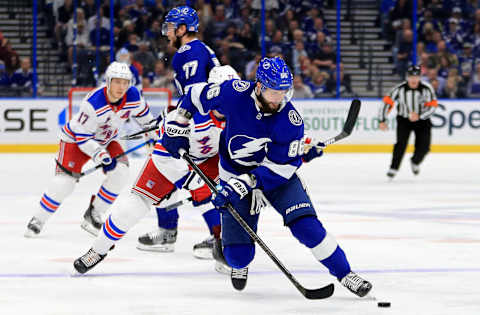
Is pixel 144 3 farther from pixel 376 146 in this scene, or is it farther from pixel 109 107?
pixel 109 107

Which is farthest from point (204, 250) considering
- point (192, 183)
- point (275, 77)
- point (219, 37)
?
point (219, 37)

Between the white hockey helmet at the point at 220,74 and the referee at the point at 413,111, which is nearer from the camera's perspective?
the white hockey helmet at the point at 220,74

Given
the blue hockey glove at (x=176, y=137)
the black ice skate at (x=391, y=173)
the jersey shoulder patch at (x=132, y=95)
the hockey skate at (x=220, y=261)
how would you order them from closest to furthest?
the blue hockey glove at (x=176, y=137) → the hockey skate at (x=220, y=261) → the jersey shoulder patch at (x=132, y=95) → the black ice skate at (x=391, y=173)

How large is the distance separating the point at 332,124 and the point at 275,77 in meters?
9.30

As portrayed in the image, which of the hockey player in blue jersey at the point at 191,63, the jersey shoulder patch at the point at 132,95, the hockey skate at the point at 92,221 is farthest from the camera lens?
the hockey skate at the point at 92,221

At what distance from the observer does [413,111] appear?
404 inches

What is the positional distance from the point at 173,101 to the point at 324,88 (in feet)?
7.02

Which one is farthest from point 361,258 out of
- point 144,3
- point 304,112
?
point 144,3

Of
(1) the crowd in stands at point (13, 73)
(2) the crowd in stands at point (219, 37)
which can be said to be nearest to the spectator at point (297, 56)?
(2) the crowd in stands at point (219, 37)

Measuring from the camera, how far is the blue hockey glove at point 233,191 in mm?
Result: 3703

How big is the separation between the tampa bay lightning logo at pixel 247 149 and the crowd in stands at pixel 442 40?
10.1 m

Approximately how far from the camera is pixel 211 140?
4.79m

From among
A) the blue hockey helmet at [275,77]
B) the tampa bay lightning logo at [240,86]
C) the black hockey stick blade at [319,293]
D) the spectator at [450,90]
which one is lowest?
the spectator at [450,90]

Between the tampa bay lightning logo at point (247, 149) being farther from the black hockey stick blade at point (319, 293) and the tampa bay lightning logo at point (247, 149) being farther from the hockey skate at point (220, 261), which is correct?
the hockey skate at point (220, 261)
